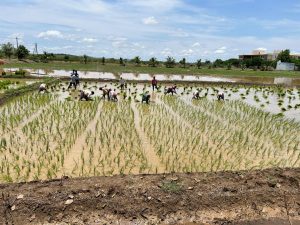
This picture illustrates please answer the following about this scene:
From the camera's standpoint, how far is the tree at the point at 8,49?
5107cm

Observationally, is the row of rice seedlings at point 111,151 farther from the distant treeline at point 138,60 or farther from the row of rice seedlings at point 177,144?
the distant treeline at point 138,60

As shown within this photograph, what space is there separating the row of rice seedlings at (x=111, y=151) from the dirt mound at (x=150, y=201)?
824 mm

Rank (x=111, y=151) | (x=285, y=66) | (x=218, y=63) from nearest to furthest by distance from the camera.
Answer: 1. (x=111, y=151)
2. (x=285, y=66)
3. (x=218, y=63)

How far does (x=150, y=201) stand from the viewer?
4.48 meters

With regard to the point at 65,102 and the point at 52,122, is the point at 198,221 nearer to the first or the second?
the point at 52,122

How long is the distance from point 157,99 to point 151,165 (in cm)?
903

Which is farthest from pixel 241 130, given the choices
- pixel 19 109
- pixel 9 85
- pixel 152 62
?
pixel 152 62

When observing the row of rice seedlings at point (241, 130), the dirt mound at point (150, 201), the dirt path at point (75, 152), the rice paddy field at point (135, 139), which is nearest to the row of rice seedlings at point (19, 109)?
the rice paddy field at point (135, 139)

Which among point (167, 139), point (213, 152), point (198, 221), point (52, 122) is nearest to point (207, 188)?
point (198, 221)

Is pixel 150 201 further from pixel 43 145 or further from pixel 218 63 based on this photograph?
pixel 218 63

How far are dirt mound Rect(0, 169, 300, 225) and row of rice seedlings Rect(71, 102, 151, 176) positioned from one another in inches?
32.4

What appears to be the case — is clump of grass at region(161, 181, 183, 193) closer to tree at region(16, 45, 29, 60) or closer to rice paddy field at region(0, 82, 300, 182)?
rice paddy field at region(0, 82, 300, 182)

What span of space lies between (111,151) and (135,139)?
1.06 m

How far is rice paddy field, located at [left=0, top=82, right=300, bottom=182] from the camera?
6020 millimetres
